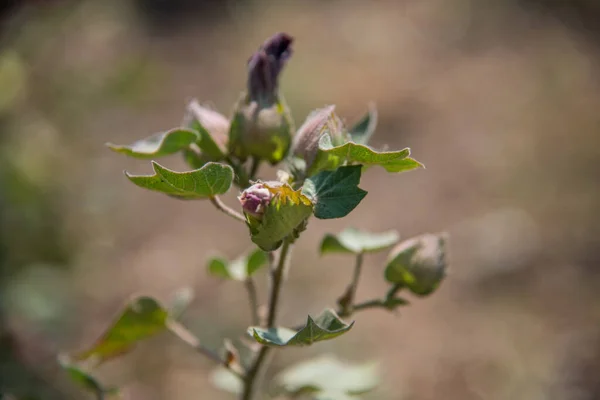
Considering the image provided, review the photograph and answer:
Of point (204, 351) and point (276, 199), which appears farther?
point (204, 351)

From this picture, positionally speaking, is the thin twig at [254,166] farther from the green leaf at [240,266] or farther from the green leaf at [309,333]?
the green leaf at [309,333]

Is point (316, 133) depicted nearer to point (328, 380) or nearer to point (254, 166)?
point (254, 166)

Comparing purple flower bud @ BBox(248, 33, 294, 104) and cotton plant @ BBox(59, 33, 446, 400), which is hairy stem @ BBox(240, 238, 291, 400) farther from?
purple flower bud @ BBox(248, 33, 294, 104)

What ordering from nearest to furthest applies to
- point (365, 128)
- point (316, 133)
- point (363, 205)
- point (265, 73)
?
point (316, 133) → point (265, 73) → point (365, 128) → point (363, 205)

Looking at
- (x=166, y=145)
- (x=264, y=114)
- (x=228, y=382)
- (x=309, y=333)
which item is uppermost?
(x=264, y=114)

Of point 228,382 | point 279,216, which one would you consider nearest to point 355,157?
point 279,216
